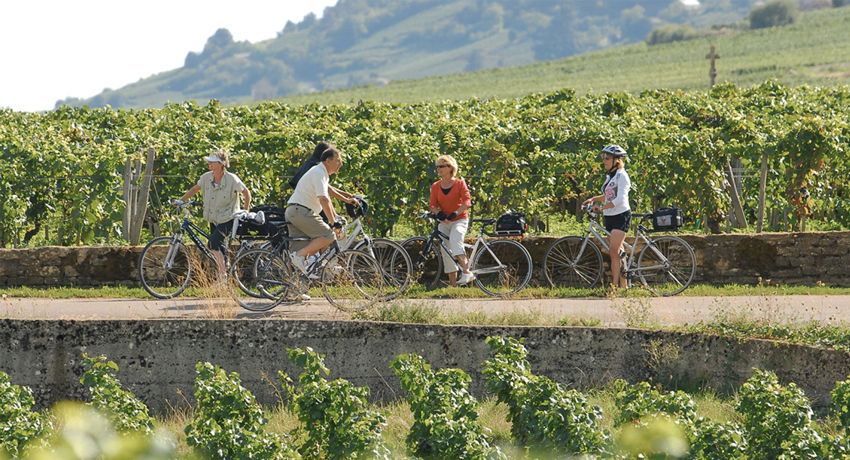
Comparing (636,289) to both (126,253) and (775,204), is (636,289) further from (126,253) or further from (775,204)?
(126,253)

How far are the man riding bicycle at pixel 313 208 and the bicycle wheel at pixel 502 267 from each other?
6.58 feet

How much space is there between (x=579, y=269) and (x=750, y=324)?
3336 mm

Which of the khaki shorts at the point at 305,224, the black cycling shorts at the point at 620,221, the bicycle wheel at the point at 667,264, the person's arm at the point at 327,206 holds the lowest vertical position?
the bicycle wheel at the point at 667,264

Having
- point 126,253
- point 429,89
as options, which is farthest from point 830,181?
point 429,89

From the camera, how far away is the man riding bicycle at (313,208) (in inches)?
348

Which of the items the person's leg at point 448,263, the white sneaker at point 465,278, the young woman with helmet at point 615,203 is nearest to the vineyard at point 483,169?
the person's leg at point 448,263

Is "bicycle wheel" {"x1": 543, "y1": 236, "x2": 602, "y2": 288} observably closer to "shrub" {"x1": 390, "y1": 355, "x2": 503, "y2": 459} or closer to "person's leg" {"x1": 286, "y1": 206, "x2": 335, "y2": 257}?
"person's leg" {"x1": 286, "y1": 206, "x2": 335, "y2": 257}

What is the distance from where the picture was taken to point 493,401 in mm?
7184

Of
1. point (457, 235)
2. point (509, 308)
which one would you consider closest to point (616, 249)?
point (509, 308)

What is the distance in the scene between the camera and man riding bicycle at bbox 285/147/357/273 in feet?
29.0

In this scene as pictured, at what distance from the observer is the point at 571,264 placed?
10.5 meters

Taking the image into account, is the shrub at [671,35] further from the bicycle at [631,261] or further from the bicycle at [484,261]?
the bicycle at [484,261]

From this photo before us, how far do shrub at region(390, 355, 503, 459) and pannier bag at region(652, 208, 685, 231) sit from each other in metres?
4.99

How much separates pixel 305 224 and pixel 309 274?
518 millimetres
